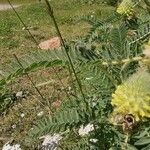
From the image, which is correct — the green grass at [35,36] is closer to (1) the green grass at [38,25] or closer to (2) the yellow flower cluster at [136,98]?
(1) the green grass at [38,25]

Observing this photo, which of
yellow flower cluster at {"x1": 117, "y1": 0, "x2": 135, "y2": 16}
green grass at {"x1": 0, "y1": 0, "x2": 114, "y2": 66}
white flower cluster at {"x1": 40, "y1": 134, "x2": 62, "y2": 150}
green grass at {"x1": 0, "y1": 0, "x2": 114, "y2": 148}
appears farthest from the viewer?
green grass at {"x1": 0, "y1": 0, "x2": 114, "y2": 66}

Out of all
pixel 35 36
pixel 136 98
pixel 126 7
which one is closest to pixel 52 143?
pixel 126 7

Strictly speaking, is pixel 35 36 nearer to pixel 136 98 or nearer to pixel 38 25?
pixel 38 25

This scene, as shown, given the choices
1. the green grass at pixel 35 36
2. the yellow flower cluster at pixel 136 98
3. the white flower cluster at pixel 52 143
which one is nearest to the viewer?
the yellow flower cluster at pixel 136 98

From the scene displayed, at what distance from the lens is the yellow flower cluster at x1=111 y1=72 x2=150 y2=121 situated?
1.05 m

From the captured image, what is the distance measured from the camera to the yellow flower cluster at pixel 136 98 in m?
1.05

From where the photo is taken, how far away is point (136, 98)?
1056 mm

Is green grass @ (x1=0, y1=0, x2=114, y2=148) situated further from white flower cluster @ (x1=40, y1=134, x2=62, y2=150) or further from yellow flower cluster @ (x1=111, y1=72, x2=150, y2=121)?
yellow flower cluster @ (x1=111, y1=72, x2=150, y2=121)

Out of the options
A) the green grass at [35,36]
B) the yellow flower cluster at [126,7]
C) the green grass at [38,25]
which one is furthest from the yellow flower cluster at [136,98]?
the green grass at [38,25]

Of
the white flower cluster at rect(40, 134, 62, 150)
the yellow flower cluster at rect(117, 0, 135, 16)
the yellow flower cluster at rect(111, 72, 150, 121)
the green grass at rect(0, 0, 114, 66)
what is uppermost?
the yellow flower cluster at rect(111, 72, 150, 121)

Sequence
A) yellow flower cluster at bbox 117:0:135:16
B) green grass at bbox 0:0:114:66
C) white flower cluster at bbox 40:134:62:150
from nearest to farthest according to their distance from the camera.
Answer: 1. yellow flower cluster at bbox 117:0:135:16
2. white flower cluster at bbox 40:134:62:150
3. green grass at bbox 0:0:114:66

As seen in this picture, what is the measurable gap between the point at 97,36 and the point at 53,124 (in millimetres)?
551

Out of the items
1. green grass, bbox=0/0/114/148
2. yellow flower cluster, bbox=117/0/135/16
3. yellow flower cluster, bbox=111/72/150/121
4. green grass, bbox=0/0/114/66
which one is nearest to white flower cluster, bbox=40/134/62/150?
green grass, bbox=0/0/114/148

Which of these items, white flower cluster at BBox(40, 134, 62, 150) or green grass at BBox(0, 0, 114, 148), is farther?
green grass at BBox(0, 0, 114, 148)
